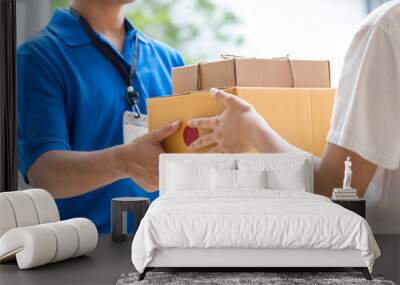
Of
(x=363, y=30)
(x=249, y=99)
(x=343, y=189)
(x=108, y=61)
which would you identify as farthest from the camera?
(x=108, y=61)

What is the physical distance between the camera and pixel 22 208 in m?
4.13

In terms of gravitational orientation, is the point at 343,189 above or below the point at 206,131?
below

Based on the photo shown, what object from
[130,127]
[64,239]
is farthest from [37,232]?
[130,127]

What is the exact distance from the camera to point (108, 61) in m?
5.24

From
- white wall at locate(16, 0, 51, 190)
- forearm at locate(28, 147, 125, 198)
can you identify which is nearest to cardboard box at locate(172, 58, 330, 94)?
forearm at locate(28, 147, 125, 198)

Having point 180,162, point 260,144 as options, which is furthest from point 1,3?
point 260,144

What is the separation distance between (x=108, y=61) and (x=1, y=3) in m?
0.98

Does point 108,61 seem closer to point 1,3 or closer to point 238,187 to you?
point 1,3

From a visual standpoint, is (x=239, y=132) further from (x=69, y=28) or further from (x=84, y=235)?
(x=69, y=28)

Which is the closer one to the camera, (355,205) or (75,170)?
(355,205)

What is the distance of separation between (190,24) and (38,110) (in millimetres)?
1395

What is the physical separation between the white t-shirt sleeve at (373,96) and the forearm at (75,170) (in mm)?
2182

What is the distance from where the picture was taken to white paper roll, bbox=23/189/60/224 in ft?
14.0

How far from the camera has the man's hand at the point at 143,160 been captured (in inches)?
195
